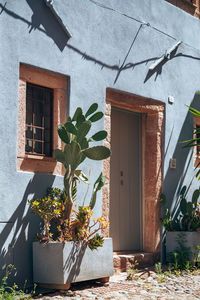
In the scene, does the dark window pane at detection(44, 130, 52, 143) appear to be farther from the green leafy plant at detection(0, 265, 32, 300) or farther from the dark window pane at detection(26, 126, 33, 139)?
the green leafy plant at detection(0, 265, 32, 300)

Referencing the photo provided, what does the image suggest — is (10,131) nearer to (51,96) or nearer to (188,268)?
(51,96)

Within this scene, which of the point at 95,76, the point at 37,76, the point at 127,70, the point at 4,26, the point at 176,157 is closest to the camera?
the point at 4,26

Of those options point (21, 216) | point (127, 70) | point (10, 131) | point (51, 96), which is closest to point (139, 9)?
point (127, 70)

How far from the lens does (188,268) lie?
26.3ft

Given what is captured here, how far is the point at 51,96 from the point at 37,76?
39 cm

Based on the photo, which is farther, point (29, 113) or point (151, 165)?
point (151, 165)

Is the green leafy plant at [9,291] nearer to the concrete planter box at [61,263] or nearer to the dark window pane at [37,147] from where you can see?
the concrete planter box at [61,263]

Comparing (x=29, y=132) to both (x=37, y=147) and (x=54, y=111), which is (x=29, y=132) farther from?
(x=54, y=111)

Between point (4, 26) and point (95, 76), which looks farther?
point (95, 76)

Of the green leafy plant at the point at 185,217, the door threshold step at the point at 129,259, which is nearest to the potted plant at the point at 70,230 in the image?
the door threshold step at the point at 129,259

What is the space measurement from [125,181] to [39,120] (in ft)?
6.75

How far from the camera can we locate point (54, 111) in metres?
6.99

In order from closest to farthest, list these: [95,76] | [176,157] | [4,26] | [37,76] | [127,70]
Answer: [4,26]
[37,76]
[95,76]
[127,70]
[176,157]

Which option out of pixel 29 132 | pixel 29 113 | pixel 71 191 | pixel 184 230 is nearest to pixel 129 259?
pixel 184 230
